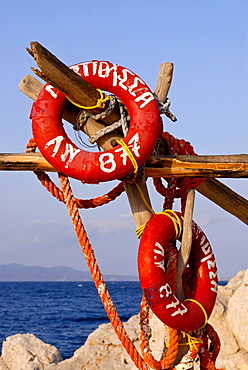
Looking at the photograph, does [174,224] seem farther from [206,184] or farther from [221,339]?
[221,339]

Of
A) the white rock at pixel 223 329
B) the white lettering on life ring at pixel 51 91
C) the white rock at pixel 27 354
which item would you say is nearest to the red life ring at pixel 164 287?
the white lettering on life ring at pixel 51 91

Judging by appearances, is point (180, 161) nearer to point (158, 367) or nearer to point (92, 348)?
point (158, 367)

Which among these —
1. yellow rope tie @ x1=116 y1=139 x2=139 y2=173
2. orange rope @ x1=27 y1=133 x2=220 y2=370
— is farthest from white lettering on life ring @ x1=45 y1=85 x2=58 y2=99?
yellow rope tie @ x1=116 y1=139 x2=139 y2=173

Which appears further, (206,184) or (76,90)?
(206,184)

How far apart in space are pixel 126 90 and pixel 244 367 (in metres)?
4.19

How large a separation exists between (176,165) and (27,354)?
7313 mm

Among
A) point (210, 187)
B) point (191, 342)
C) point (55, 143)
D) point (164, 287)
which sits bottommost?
point (191, 342)

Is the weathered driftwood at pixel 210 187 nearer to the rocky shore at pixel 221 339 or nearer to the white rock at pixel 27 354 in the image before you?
the rocky shore at pixel 221 339

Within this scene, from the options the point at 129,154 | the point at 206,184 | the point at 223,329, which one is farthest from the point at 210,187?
the point at 223,329

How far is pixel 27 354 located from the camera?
10078 millimetres

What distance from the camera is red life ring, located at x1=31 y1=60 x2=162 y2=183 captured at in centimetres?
370

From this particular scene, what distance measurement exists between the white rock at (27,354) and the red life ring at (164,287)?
21.0 feet

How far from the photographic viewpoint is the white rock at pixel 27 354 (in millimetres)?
9922

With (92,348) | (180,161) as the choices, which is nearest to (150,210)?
(180,161)
